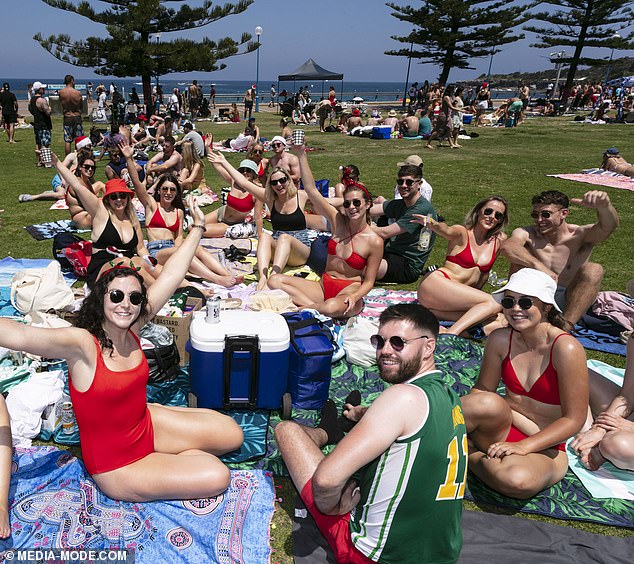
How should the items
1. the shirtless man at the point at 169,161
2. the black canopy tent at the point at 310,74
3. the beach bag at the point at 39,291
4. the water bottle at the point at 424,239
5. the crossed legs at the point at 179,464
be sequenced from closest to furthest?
the crossed legs at the point at 179,464 < the beach bag at the point at 39,291 < the water bottle at the point at 424,239 < the shirtless man at the point at 169,161 < the black canopy tent at the point at 310,74

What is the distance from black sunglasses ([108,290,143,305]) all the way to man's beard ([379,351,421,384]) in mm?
1398

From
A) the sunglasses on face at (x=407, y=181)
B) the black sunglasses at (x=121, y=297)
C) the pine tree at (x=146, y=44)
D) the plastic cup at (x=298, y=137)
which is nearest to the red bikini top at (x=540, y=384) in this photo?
the black sunglasses at (x=121, y=297)

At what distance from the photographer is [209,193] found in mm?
10781

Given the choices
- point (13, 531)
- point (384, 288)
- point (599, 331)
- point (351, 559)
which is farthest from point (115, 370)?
point (599, 331)

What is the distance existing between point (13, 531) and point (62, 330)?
1.22 metres

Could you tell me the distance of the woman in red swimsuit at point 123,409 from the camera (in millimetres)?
2596

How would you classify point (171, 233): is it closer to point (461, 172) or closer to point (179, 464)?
point (179, 464)

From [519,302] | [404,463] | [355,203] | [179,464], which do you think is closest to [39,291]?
[179,464]

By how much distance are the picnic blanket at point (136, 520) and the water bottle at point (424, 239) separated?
3849mm

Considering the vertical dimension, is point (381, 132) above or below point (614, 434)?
above

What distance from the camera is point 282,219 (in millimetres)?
6754

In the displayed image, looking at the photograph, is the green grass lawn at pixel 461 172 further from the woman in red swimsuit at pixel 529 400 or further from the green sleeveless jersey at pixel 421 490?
the green sleeveless jersey at pixel 421 490

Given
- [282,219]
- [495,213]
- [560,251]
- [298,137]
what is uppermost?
[298,137]

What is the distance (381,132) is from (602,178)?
9.82 meters
